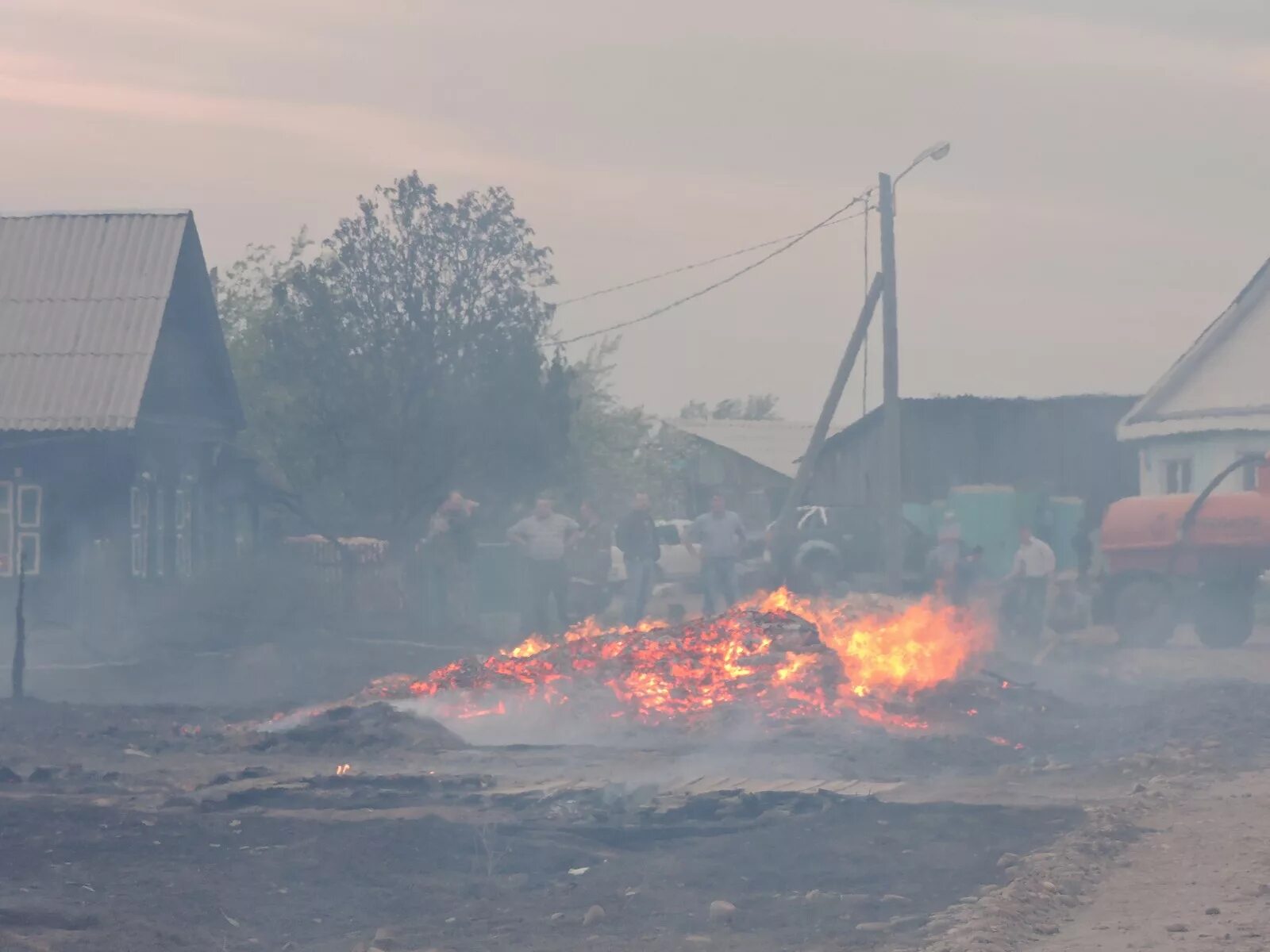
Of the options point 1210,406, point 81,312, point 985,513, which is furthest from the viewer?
point 1210,406

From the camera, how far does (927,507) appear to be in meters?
38.8

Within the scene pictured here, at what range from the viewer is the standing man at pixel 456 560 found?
24.6 meters

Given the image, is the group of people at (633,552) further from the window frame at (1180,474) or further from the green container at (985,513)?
the window frame at (1180,474)

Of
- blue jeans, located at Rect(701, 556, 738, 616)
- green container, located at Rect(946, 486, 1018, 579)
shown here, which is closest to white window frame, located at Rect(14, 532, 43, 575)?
blue jeans, located at Rect(701, 556, 738, 616)

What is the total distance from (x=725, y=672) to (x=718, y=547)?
7128 mm

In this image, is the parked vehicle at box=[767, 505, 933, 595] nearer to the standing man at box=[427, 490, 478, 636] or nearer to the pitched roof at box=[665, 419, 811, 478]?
the standing man at box=[427, 490, 478, 636]

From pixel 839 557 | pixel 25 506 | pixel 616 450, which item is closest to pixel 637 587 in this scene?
pixel 25 506

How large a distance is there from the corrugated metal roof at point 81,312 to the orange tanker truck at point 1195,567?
45.0ft

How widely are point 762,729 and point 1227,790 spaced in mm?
3617

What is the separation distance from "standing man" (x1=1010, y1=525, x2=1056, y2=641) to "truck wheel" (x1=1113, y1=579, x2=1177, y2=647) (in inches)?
40.4

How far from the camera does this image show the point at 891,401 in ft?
87.7

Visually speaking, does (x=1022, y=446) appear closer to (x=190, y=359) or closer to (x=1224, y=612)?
(x=1224, y=612)

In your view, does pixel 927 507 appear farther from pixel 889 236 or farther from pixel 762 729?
pixel 762 729

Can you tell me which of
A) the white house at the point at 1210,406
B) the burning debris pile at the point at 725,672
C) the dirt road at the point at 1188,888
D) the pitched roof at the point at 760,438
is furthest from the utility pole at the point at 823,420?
the pitched roof at the point at 760,438
